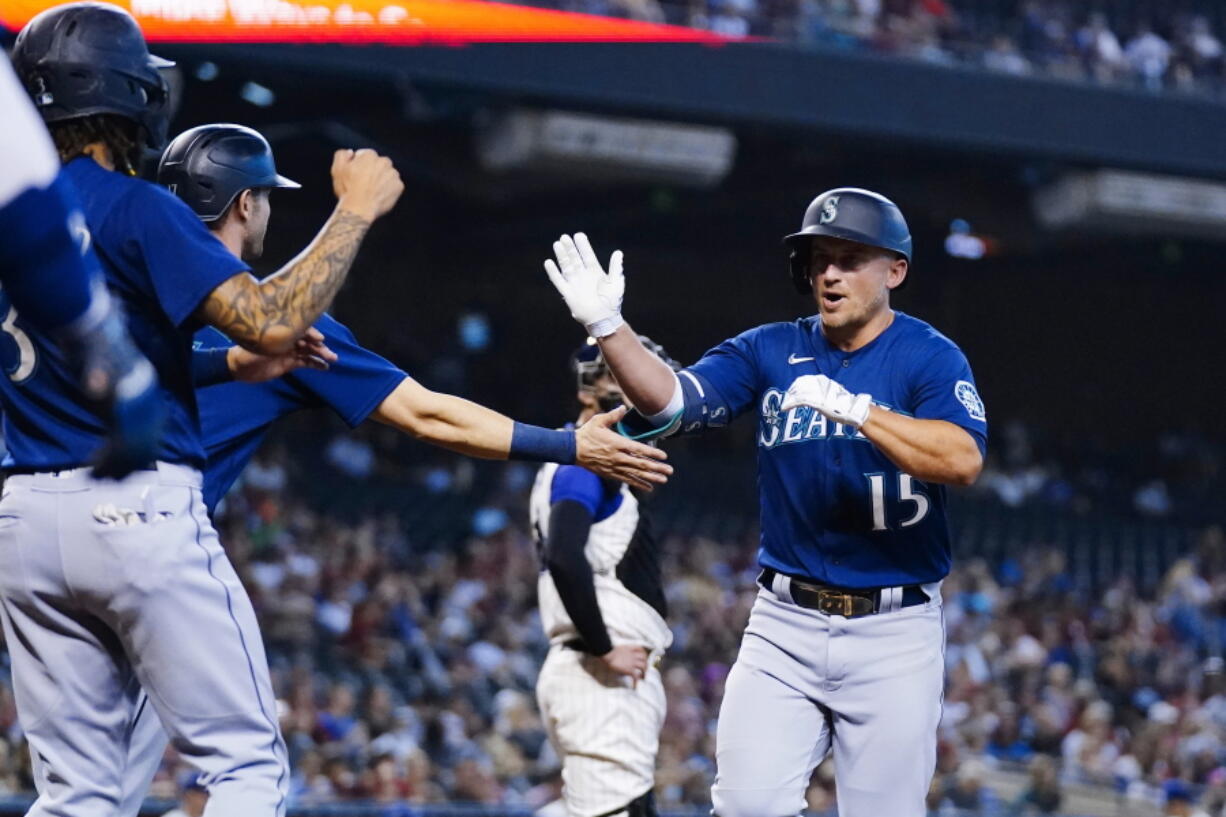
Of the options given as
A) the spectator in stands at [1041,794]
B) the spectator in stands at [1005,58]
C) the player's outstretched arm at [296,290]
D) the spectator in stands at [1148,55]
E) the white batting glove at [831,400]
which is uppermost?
the spectator in stands at [1148,55]

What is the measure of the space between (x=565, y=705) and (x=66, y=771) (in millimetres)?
2432

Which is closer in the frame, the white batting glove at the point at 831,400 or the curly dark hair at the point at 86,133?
the curly dark hair at the point at 86,133

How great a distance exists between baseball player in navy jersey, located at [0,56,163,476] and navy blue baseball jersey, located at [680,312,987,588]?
6.38ft

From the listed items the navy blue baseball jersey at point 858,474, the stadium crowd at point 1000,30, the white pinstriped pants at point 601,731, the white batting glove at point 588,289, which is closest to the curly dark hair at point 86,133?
the white batting glove at point 588,289

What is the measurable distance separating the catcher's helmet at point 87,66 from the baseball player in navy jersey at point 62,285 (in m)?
0.62

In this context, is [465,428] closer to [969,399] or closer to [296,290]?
[296,290]

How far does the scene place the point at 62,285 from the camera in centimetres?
255

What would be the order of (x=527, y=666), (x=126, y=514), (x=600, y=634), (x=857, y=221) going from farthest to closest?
(x=527, y=666) < (x=600, y=634) < (x=857, y=221) < (x=126, y=514)

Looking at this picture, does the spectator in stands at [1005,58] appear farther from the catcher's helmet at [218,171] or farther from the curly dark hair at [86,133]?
the curly dark hair at [86,133]

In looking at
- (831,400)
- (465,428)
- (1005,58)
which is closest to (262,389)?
(465,428)

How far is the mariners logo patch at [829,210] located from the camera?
4414 mm

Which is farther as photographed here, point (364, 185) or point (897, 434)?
point (897, 434)

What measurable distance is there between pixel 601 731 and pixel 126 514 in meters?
2.59

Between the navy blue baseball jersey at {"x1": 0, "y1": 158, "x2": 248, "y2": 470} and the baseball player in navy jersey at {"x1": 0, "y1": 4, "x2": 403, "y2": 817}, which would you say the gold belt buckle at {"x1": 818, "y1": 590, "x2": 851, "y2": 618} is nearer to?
the baseball player in navy jersey at {"x1": 0, "y1": 4, "x2": 403, "y2": 817}
